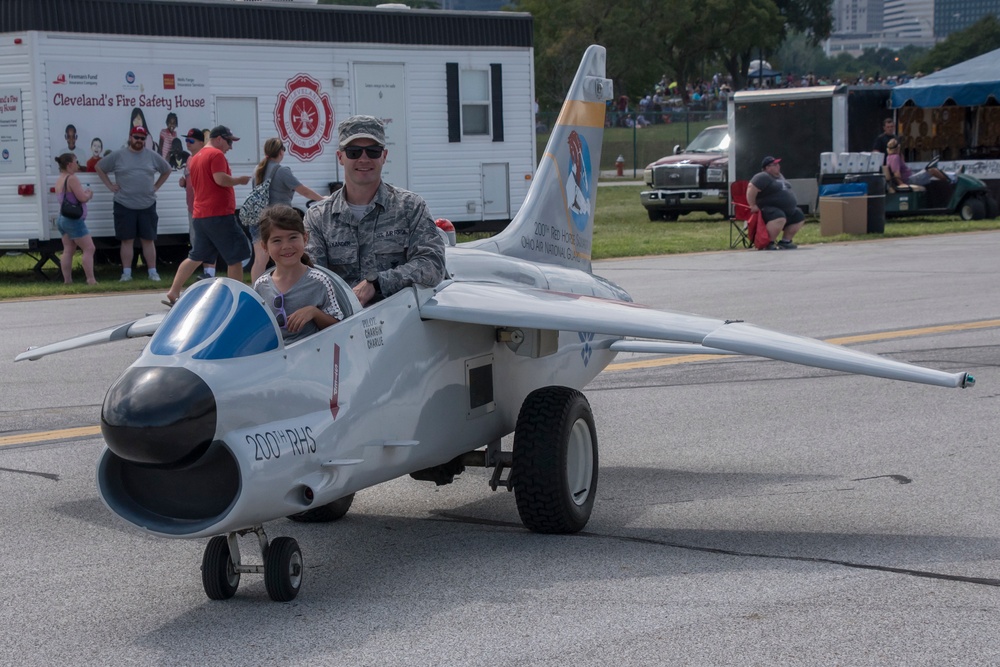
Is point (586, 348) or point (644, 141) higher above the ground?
point (644, 141)

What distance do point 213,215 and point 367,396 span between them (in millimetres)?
9759

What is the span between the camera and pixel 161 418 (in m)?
4.67

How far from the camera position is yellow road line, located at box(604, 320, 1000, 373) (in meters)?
11.1

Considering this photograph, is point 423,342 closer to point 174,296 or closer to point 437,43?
point 174,296

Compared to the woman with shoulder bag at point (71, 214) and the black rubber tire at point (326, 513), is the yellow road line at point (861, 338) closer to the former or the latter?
the black rubber tire at point (326, 513)

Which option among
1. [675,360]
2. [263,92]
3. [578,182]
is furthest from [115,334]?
[263,92]

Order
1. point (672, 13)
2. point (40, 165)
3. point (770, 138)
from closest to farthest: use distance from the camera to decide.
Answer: point (40, 165) → point (770, 138) → point (672, 13)

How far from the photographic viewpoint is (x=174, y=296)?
14.8 metres

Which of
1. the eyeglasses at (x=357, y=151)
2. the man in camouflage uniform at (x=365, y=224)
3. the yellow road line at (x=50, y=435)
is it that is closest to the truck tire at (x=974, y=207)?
the yellow road line at (x=50, y=435)

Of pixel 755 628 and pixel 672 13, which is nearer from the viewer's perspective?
pixel 755 628

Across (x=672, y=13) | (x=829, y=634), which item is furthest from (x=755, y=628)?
(x=672, y=13)

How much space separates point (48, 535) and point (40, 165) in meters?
13.0

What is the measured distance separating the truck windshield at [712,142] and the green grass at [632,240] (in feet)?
5.35

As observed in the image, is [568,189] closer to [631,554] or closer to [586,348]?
[586,348]
